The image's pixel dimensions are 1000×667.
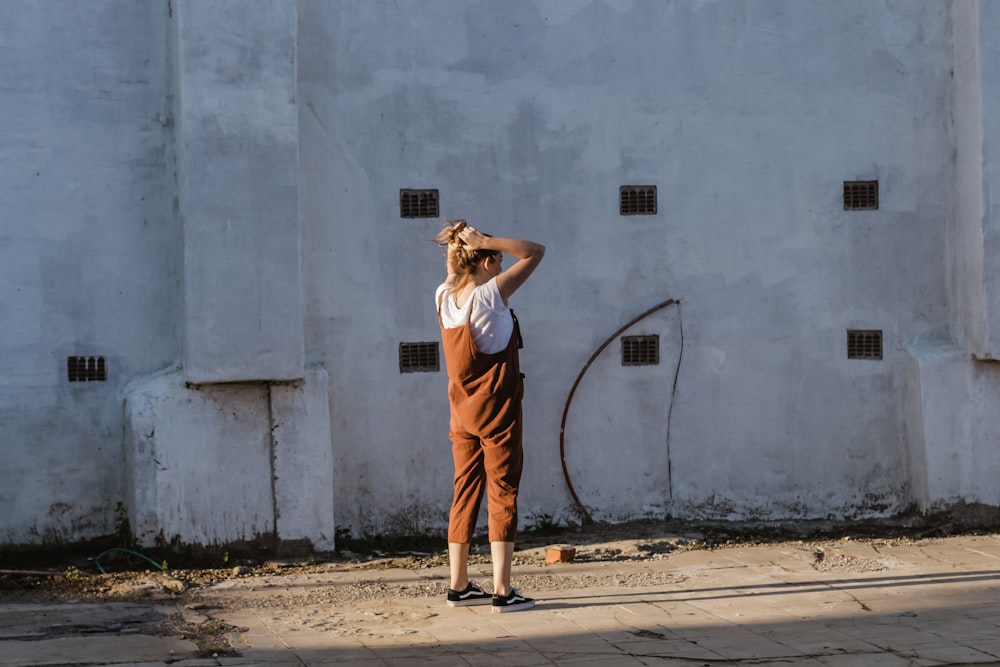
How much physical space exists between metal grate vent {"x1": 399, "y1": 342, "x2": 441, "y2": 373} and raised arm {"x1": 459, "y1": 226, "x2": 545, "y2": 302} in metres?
1.83

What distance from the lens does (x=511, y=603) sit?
516cm

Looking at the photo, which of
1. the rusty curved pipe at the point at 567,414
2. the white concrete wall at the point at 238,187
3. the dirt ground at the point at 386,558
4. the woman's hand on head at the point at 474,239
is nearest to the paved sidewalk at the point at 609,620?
the dirt ground at the point at 386,558

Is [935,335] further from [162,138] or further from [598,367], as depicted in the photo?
[162,138]

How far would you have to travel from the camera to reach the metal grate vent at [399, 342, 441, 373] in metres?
6.87

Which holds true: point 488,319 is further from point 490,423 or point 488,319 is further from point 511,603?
point 511,603

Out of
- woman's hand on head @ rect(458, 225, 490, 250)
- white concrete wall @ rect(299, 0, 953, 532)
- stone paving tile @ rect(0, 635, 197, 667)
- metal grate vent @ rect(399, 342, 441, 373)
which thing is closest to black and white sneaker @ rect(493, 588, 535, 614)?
stone paving tile @ rect(0, 635, 197, 667)

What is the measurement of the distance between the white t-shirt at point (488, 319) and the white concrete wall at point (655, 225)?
180 cm

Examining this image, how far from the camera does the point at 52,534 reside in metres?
6.35

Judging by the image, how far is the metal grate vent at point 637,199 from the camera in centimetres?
710

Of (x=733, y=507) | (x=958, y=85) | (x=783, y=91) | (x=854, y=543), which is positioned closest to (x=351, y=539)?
(x=733, y=507)

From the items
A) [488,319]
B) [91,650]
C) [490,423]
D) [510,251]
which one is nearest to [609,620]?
[490,423]

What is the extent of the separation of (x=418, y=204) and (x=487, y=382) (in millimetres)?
2029

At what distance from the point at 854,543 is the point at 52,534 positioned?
4.42m

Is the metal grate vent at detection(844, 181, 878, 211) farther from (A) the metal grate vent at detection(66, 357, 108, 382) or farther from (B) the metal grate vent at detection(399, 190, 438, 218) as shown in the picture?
(A) the metal grate vent at detection(66, 357, 108, 382)
